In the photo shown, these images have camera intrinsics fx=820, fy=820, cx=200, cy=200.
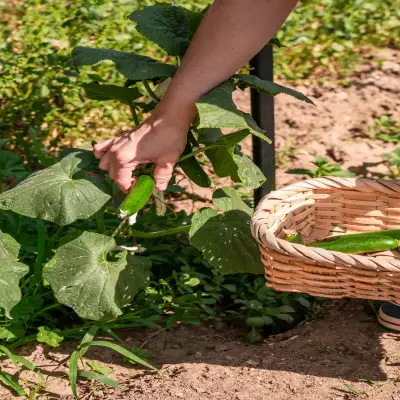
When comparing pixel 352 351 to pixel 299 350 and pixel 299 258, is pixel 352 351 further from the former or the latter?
pixel 299 258

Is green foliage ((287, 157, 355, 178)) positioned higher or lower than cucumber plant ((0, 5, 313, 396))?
lower

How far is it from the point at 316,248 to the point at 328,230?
0.71 m

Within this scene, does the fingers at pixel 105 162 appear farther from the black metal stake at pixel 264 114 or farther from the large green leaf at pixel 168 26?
the black metal stake at pixel 264 114

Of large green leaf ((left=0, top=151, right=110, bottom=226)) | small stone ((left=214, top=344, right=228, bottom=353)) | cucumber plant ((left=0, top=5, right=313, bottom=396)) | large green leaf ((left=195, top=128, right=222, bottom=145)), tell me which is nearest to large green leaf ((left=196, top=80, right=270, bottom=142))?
cucumber plant ((left=0, top=5, right=313, bottom=396))

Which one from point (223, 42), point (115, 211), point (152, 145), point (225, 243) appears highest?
point (223, 42)

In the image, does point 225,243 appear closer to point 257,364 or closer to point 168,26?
point 257,364

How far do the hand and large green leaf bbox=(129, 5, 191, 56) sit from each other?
0.28 m

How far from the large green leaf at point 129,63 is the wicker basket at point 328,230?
Result: 1.86ft

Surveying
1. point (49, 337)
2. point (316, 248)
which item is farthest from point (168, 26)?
point (49, 337)

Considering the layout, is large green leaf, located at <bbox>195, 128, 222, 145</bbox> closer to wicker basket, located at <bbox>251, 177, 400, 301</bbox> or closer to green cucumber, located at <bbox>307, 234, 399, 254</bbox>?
wicker basket, located at <bbox>251, 177, 400, 301</bbox>

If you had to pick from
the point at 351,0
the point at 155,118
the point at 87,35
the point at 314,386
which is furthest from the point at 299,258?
the point at 351,0

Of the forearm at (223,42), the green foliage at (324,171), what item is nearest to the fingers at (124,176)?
the forearm at (223,42)

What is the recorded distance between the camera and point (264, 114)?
3.23 m

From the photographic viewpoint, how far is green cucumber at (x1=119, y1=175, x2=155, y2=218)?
254cm
